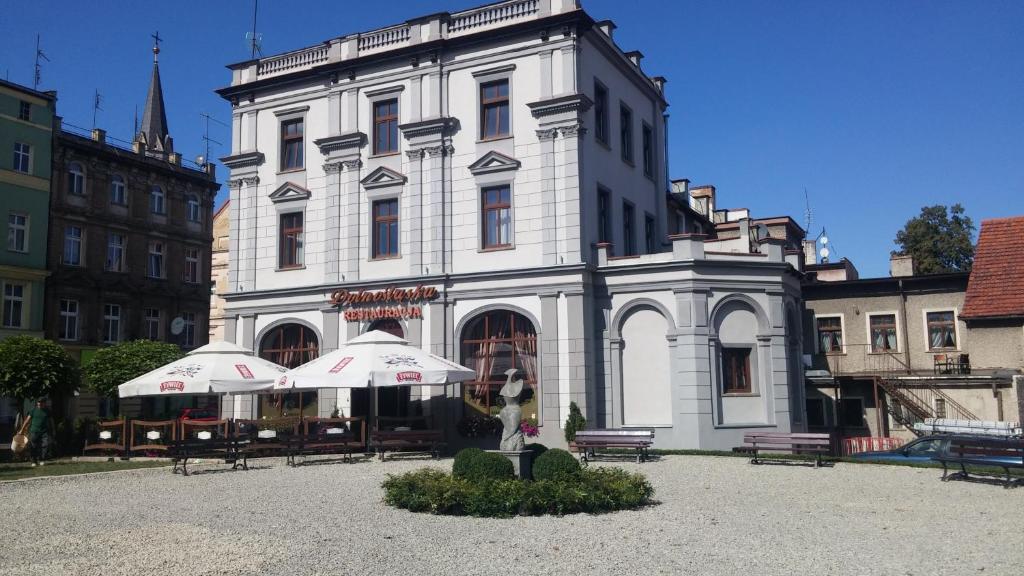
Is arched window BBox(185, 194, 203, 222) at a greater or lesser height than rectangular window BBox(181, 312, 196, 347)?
greater

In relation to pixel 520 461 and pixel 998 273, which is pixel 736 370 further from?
pixel 998 273

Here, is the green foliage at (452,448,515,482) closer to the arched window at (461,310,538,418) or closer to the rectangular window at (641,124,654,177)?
the arched window at (461,310,538,418)

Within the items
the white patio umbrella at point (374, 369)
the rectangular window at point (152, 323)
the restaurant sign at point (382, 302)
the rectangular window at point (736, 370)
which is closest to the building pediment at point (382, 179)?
the restaurant sign at point (382, 302)

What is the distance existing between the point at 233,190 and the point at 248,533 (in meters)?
21.3

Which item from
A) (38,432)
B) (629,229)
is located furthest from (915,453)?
(38,432)

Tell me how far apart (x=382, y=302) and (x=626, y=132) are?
33.2ft

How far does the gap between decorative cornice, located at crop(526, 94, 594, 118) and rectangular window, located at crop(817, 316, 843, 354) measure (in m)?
16.2

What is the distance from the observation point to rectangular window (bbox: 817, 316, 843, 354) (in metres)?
34.8

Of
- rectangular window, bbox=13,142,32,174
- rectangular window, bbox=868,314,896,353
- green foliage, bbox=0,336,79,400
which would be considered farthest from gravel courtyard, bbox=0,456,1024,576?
rectangular window, bbox=13,142,32,174

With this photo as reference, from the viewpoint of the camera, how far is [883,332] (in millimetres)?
33906

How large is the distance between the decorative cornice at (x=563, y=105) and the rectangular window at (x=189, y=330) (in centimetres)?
2741

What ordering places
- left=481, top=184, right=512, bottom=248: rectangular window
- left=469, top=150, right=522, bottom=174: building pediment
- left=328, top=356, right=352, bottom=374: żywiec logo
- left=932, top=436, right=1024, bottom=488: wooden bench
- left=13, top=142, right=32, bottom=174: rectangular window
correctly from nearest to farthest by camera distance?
left=932, top=436, right=1024, bottom=488: wooden bench < left=328, top=356, right=352, bottom=374: żywiec logo < left=469, top=150, right=522, bottom=174: building pediment < left=481, top=184, right=512, bottom=248: rectangular window < left=13, top=142, right=32, bottom=174: rectangular window

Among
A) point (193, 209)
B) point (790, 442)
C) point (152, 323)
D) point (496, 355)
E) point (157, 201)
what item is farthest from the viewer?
point (193, 209)

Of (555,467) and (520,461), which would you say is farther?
(520,461)
